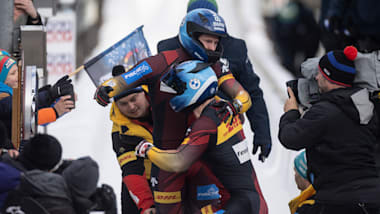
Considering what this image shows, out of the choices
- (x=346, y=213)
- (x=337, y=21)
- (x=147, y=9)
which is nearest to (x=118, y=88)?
(x=346, y=213)

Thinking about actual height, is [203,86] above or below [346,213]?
above

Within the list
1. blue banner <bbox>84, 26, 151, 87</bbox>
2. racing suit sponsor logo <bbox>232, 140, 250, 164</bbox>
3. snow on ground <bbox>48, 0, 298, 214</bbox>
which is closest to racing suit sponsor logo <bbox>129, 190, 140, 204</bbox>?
racing suit sponsor logo <bbox>232, 140, 250, 164</bbox>

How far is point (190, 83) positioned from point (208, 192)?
0.69 meters

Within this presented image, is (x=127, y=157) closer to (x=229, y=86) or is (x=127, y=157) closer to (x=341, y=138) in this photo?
(x=229, y=86)

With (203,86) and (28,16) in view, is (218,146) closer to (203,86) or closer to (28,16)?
(203,86)

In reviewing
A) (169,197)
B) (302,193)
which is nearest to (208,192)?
(169,197)

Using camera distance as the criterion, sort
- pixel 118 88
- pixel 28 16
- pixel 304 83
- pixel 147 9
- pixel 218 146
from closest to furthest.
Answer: pixel 218 146, pixel 118 88, pixel 304 83, pixel 28 16, pixel 147 9

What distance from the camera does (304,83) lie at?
5004mm

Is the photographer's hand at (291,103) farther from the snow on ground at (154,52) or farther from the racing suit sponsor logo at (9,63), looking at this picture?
the snow on ground at (154,52)

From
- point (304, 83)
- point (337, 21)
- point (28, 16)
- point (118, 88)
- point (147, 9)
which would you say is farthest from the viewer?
point (147, 9)

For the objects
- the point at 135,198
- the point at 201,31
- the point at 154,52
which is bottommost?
the point at 154,52

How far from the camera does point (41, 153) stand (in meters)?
4.22

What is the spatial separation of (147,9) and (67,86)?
1302cm

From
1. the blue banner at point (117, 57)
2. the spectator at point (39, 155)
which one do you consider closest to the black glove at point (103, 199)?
the spectator at point (39, 155)
